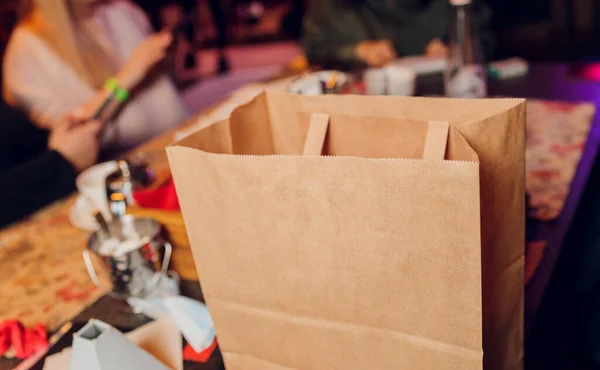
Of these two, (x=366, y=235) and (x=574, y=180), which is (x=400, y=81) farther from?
(x=366, y=235)

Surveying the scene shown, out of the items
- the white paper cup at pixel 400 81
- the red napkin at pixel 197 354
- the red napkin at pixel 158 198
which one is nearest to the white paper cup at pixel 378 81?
the white paper cup at pixel 400 81

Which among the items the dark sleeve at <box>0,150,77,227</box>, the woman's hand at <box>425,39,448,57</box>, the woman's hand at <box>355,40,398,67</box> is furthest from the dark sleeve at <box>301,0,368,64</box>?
the dark sleeve at <box>0,150,77,227</box>

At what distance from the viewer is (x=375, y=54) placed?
6.38 feet

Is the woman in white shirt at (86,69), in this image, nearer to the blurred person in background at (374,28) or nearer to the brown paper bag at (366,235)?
the blurred person in background at (374,28)

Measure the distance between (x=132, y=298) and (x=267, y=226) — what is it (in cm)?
36

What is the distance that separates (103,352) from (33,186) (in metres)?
0.78

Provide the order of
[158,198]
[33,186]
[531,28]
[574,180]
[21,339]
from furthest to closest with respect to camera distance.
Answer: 1. [531,28]
2. [33,186]
3. [574,180]
4. [158,198]
5. [21,339]

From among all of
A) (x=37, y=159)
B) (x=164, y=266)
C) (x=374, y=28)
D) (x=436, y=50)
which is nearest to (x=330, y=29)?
(x=374, y=28)

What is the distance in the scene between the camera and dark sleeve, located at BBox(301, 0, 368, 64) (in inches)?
88.8

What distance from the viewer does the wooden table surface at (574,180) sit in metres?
0.78

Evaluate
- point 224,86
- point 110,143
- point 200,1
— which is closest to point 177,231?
point 110,143

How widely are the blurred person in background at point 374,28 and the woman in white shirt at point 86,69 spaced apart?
0.66 meters

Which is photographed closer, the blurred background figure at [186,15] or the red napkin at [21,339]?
the red napkin at [21,339]

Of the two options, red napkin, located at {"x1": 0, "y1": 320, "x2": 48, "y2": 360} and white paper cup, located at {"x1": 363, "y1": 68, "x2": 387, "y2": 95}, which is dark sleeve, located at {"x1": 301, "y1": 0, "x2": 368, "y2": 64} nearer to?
white paper cup, located at {"x1": 363, "y1": 68, "x2": 387, "y2": 95}
